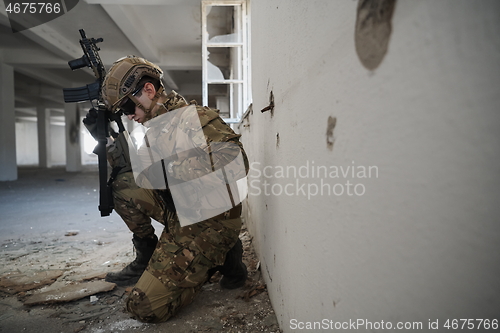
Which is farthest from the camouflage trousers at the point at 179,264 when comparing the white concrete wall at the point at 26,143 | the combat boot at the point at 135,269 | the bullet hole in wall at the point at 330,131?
the white concrete wall at the point at 26,143

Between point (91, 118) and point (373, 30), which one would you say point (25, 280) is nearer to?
point (91, 118)

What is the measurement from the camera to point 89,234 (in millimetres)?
2576

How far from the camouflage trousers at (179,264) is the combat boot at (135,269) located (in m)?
0.30

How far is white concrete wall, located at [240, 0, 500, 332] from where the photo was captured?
278 millimetres

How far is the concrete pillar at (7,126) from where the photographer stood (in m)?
6.61

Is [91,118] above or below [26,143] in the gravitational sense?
below

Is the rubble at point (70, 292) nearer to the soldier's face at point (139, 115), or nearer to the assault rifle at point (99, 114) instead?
the assault rifle at point (99, 114)

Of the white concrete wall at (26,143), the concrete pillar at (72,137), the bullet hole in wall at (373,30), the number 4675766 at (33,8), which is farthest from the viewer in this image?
the white concrete wall at (26,143)

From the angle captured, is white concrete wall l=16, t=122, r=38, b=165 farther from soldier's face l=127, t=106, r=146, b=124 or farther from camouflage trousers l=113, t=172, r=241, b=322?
camouflage trousers l=113, t=172, r=241, b=322

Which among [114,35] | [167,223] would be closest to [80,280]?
[167,223]

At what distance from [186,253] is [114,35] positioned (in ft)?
18.7

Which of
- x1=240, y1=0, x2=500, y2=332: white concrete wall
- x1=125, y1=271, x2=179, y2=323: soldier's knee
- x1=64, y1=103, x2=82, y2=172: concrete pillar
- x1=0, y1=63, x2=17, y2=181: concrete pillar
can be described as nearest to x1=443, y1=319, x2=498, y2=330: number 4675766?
x1=240, y1=0, x2=500, y2=332: white concrete wall

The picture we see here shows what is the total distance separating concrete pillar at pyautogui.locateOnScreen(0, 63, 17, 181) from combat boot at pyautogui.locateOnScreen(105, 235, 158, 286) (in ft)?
22.7

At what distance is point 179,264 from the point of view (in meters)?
1.30
